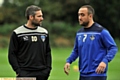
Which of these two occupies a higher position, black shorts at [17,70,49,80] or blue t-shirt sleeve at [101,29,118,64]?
blue t-shirt sleeve at [101,29,118,64]

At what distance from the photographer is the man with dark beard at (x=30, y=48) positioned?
7.02 m

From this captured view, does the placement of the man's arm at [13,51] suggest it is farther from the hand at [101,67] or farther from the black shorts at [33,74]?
the hand at [101,67]

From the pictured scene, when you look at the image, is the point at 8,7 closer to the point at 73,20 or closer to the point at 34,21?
the point at 73,20

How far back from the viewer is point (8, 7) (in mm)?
68500

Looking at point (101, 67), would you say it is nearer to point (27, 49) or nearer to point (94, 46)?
point (94, 46)

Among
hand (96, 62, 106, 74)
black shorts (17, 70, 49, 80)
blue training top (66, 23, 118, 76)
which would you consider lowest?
black shorts (17, 70, 49, 80)

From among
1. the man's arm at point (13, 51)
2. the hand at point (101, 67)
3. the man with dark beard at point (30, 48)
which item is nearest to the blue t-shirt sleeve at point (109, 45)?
the hand at point (101, 67)

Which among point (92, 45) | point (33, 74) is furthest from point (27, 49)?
point (92, 45)

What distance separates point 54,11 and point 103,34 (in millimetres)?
56901

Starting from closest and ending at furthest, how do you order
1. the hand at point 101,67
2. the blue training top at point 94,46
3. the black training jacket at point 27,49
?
the hand at point 101,67 → the blue training top at point 94,46 → the black training jacket at point 27,49

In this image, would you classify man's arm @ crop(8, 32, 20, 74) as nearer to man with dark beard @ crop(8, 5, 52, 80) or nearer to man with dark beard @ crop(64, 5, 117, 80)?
man with dark beard @ crop(8, 5, 52, 80)

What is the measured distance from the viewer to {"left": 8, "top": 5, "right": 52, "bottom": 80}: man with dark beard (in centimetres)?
702

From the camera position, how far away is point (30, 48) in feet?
23.0

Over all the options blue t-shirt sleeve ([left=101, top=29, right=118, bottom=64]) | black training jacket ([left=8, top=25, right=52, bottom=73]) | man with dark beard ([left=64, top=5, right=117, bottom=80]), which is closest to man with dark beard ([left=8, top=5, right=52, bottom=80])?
black training jacket ([left=8, top=25, right=52, bottom=73])
